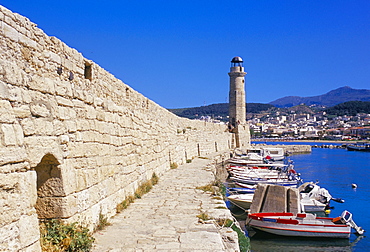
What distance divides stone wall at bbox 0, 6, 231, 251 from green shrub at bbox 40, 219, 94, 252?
128 mm

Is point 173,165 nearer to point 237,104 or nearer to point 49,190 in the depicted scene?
point 49,190

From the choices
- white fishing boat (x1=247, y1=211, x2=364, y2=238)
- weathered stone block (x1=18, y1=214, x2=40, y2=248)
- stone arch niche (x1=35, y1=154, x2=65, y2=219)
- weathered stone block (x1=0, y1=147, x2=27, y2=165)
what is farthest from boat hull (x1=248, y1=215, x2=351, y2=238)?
weathered stone block (x1=0, y1=147, x2=27, y2=165)

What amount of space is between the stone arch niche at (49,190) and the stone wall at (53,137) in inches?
0.4

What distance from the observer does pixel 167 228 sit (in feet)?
18.3

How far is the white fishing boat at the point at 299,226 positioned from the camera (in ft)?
34.0

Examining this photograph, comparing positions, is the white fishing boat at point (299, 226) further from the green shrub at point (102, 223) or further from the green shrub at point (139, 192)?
the green shrub at point (102, 223)

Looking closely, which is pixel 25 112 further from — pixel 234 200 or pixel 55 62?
pixel 234 200

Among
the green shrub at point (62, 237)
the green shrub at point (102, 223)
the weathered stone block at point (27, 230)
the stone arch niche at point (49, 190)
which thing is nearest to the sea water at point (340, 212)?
the green shrub at point (102, 223)

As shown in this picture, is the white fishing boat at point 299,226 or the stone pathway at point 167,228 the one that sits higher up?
the stone pathway at point 167,228

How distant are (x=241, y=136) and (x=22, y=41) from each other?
127ft

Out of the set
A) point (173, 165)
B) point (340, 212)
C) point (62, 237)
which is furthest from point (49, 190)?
point (340, 212)

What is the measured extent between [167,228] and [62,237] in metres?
1.81

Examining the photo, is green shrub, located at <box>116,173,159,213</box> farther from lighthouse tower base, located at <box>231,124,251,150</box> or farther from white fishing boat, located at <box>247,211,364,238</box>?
lighthouse tower base, located at <box>231,124,251,150</box>

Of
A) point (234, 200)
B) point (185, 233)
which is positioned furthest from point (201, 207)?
point (234, 200)
